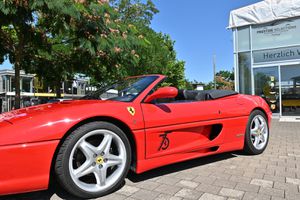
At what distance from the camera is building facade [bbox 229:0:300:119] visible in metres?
11.6

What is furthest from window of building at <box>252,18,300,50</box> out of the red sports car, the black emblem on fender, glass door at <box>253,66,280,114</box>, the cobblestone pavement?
the black emblem on fender

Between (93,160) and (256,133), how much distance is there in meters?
2.84

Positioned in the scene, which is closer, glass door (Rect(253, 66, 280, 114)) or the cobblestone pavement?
the cobblestone pavement

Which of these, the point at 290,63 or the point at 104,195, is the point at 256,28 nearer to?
the point at 290,63

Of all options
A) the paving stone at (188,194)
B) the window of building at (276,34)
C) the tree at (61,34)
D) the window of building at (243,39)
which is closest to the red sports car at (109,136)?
the paving stone at (188,194)

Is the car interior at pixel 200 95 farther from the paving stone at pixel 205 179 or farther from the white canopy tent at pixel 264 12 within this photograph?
the white canopy tent at pixel 264 12

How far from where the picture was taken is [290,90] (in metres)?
11.8

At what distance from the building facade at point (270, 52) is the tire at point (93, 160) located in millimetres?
10481

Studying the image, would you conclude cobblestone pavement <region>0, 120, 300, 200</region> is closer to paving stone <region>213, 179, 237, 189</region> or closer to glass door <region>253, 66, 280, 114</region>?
paving stone <region>213, 179, 237, 189</region>

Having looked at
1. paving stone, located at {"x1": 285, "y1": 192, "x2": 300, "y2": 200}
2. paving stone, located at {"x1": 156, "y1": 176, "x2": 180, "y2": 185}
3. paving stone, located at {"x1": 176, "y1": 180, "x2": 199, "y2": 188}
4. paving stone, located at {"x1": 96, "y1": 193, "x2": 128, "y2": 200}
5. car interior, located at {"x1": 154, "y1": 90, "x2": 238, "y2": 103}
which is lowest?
paving stone, located at {"x1": 285, "y1": 192, "x2": 300, "y2": 200}

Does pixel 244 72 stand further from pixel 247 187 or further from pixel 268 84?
pixel 247 187

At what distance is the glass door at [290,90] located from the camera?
38.1 ft

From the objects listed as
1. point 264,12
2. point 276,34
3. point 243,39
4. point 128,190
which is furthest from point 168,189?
point 264,12

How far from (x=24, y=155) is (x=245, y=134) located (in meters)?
3.13
